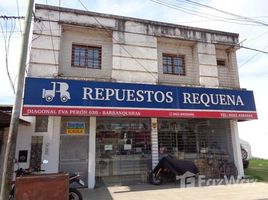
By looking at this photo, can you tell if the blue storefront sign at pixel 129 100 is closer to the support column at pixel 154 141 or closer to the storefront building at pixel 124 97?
the storefront building at pixel 124 97

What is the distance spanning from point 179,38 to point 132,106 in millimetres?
5076


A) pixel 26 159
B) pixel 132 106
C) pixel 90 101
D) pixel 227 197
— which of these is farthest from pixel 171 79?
pixel 26 159

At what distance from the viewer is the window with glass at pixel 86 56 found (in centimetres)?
1191

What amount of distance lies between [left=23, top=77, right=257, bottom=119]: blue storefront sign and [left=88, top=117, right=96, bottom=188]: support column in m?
1.20

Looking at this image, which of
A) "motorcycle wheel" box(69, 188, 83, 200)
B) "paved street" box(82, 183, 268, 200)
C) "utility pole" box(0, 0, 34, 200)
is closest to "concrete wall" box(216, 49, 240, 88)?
"paved street" box(82, 183, 268, 200)

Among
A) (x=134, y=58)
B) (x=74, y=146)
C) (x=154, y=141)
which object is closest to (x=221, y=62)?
(x=134, y=58)

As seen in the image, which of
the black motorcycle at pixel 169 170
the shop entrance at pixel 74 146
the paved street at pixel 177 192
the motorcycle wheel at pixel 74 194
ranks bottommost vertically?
the paved street at pixel 177 192

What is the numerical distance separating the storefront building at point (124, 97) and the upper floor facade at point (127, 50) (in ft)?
0.16

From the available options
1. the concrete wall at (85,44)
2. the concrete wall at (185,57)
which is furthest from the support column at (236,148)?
the concrete wall at (85,44)

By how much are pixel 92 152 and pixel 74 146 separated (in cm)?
82

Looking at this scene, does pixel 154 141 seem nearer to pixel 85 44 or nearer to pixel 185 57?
pixel 185 57

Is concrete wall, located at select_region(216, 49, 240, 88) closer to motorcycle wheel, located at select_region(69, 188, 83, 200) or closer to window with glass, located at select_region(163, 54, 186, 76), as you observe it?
window with glass, located at select_region(163, 54, 186, 76)

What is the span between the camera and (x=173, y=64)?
1334 cm

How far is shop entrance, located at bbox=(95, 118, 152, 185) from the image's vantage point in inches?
432
